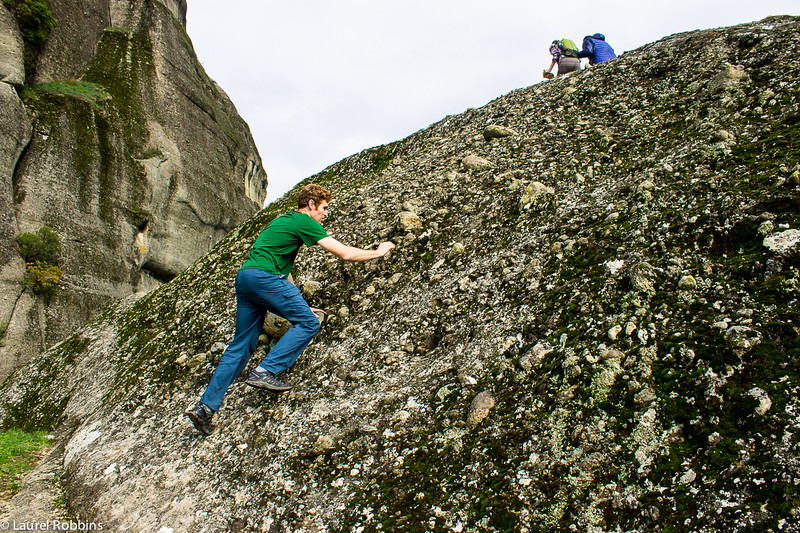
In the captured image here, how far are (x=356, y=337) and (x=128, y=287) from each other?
20038 mm

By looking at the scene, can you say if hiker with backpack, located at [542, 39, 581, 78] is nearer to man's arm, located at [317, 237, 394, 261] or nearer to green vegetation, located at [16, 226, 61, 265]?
man's arm, located at [317, 237, 394, 261]

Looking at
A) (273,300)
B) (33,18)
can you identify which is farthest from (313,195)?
(33,18)

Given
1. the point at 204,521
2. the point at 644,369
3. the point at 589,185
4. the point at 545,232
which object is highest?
the point at 589,185

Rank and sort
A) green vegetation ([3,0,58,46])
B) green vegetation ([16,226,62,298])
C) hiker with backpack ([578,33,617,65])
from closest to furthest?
hiker with backpack ([578,33,617,65])
green vegetation ([16,226,62,298])
green vegetation ([3,0,58,46])

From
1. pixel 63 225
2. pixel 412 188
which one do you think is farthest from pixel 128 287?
pixel 412 188

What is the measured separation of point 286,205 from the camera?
1065 cm

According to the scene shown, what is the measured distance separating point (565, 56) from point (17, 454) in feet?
44.5

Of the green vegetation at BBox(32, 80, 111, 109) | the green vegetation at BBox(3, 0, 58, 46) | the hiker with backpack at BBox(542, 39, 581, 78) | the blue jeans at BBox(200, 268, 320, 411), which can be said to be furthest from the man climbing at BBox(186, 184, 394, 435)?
the green vegetation at BBox(3, 0, 58, 46)

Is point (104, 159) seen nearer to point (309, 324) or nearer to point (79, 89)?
point (79, 89)

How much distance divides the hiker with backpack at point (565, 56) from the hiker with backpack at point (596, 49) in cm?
20

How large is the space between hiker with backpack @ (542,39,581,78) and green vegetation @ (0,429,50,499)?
43.2 ft

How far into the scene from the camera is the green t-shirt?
510 cm

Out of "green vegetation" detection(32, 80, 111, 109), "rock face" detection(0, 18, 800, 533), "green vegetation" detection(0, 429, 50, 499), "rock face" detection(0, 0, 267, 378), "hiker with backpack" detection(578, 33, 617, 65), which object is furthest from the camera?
"green vegetation" detection(32, 80, 111, 109)

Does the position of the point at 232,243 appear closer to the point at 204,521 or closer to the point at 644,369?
the point at 204,521
